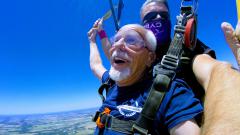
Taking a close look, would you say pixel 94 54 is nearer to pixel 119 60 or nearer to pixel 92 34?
pixel 92 34

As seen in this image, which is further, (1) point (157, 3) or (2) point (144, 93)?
(1) point (157, 3)

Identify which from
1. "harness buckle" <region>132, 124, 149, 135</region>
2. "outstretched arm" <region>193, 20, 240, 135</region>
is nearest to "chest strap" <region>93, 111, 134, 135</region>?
"harness buckle" <region>132, 124, 149, 135</region>

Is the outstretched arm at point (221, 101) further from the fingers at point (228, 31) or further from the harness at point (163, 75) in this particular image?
the fingers at point (228, 31)

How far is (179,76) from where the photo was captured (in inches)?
85.0

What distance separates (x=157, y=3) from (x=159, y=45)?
55cm

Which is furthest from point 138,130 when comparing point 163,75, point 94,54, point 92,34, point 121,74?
point 92,34

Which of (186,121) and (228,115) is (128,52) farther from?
(228,115)

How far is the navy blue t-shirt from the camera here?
1883mm

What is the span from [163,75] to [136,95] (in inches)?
22.1

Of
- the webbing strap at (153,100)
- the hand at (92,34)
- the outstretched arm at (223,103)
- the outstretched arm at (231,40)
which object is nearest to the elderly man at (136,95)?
the webbing strap at (153,100)

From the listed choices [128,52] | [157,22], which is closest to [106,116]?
[128,52]

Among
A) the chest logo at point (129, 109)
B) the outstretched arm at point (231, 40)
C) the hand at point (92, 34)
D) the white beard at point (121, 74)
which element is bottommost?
the chest logo at point (129, 109)

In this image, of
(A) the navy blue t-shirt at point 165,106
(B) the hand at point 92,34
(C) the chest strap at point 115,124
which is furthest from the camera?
(B) the hand at point 92,34

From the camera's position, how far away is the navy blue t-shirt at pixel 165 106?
1.88 m
